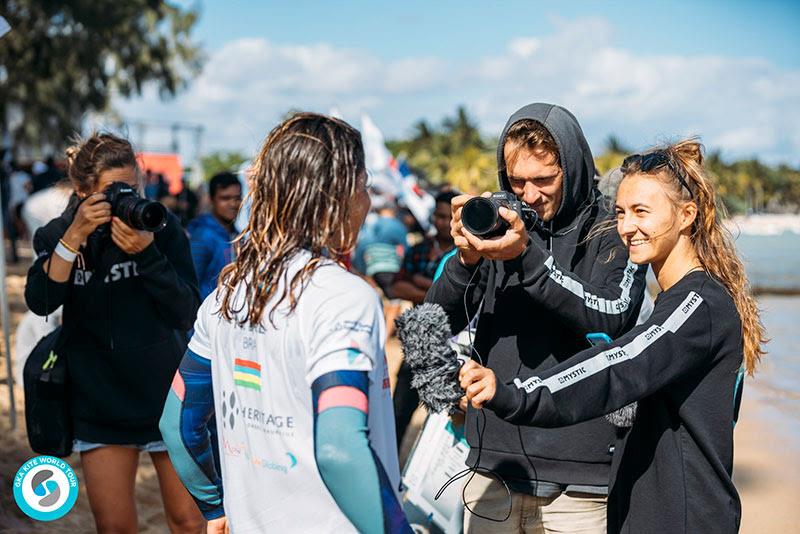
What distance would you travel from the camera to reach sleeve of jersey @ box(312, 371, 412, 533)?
1.74 m

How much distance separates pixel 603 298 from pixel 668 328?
0.35m

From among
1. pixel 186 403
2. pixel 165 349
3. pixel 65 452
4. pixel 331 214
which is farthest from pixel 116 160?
pixel 331 214

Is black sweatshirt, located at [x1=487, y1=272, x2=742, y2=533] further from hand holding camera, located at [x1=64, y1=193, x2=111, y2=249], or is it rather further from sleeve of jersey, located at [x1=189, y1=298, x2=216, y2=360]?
hand holding camera, located at [x1=64, y1=193, x2=111, y2=249]

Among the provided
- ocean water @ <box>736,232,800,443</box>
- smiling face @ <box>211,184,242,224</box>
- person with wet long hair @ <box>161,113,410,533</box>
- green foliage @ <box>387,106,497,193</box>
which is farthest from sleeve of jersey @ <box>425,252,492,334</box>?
green foliage @ <box>387,106,497,193</box>

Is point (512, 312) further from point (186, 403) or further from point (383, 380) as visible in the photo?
point (186, 403)

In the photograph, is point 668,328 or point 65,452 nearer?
point 668,328

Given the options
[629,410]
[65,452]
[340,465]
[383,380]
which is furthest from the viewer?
[65,452]

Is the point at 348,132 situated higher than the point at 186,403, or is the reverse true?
the point at 348,132

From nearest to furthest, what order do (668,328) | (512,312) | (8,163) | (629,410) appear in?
1. (668,328)
2. (629,410)
3. (512,312)
4. (8,163)

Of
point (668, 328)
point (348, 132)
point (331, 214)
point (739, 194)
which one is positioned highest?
point (348, 132)

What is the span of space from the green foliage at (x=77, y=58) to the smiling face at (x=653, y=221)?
16375 mm

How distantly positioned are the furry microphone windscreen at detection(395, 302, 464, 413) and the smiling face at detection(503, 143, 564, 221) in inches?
26.2

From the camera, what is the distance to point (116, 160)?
140 inches

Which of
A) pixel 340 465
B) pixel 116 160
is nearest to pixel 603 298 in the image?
pixel 340 465
